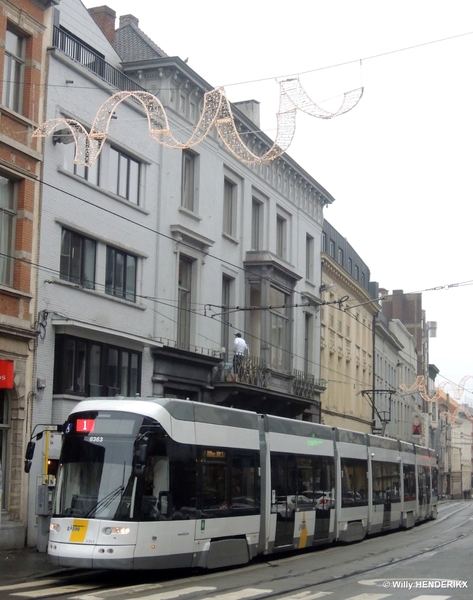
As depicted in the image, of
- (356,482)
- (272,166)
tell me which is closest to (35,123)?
(356,482)

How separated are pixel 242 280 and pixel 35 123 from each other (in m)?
13.3

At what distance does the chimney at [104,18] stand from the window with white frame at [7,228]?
9.64m

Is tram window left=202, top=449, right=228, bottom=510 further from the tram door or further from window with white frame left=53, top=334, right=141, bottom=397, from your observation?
window with white frame left=53, top=334, right=141, bottom=397

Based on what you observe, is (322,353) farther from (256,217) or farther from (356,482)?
(356,482)

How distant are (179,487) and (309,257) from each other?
27.1 m

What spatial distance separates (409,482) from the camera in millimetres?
34500

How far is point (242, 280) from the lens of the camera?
34594 mm

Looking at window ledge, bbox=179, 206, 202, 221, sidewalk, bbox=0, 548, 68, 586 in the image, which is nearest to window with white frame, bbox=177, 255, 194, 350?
window ledge, bbox=179, 206, 202, 221

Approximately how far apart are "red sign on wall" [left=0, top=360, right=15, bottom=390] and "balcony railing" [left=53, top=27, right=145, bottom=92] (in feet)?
27.2

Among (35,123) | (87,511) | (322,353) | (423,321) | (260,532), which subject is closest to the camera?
(87,511)

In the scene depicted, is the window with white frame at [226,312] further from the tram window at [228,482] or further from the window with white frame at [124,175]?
the tram window at [228,482]

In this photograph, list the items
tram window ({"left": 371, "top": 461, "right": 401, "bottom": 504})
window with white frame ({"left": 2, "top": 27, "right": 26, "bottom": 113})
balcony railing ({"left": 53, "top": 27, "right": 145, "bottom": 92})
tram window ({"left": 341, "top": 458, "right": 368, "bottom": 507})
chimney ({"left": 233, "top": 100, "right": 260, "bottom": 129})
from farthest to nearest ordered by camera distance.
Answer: chimney ({"left": 233, "top": 100, "right": 260, "bottom": 129})
tram window ({"left": 371, "top": 461, "right": 401, "bottom": 504})
tram window ({"left": 341, "top": 458, "right": 368, "bottom": 507})
balcony railing ({"left": 53, "top": 27, "right": 145, "bottom": 92})
window with white frame ({"left": 2, "top": 27, "right": 26, "bottom": 113})

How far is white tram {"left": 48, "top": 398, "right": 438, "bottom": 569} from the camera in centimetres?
1552

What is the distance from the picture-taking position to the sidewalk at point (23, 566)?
1668cm
